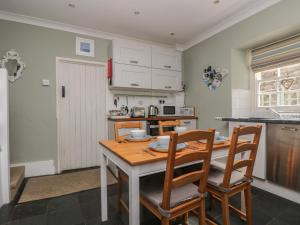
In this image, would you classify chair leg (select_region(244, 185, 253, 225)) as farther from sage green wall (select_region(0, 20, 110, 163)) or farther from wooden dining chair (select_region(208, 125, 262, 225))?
sage green wall (select_region(0, 20, 110, 163))

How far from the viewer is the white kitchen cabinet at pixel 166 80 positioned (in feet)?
11.1

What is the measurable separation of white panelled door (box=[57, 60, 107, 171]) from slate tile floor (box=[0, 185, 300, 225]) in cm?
107

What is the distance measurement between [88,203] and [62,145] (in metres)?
1.35

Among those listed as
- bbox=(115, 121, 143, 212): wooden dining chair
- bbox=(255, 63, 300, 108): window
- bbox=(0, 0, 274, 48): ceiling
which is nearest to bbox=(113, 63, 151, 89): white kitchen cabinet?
bbox=(0, 0, 274, 48): ceiling

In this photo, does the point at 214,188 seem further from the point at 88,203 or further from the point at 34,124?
the point at 34,124

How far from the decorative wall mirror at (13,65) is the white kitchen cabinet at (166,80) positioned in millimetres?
2184

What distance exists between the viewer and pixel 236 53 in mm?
2826

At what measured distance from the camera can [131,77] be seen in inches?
123

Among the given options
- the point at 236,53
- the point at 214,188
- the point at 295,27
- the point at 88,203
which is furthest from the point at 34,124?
the point at 295,27

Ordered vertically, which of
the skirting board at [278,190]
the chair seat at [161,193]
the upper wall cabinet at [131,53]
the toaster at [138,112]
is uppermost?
the upper wall cabinet at [131,53]

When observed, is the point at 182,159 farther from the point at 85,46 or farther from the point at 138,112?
the point at 85,46

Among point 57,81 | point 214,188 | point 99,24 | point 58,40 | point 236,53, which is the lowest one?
point 214,188

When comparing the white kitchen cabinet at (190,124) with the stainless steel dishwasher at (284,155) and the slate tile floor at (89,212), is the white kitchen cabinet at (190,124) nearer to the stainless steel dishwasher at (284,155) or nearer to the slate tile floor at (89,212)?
the stainless steel dishwasher at (284,155)

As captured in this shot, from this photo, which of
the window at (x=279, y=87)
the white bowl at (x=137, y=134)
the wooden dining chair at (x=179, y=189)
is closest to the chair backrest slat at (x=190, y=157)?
the wooden dining chair at (x=179, y=189)
